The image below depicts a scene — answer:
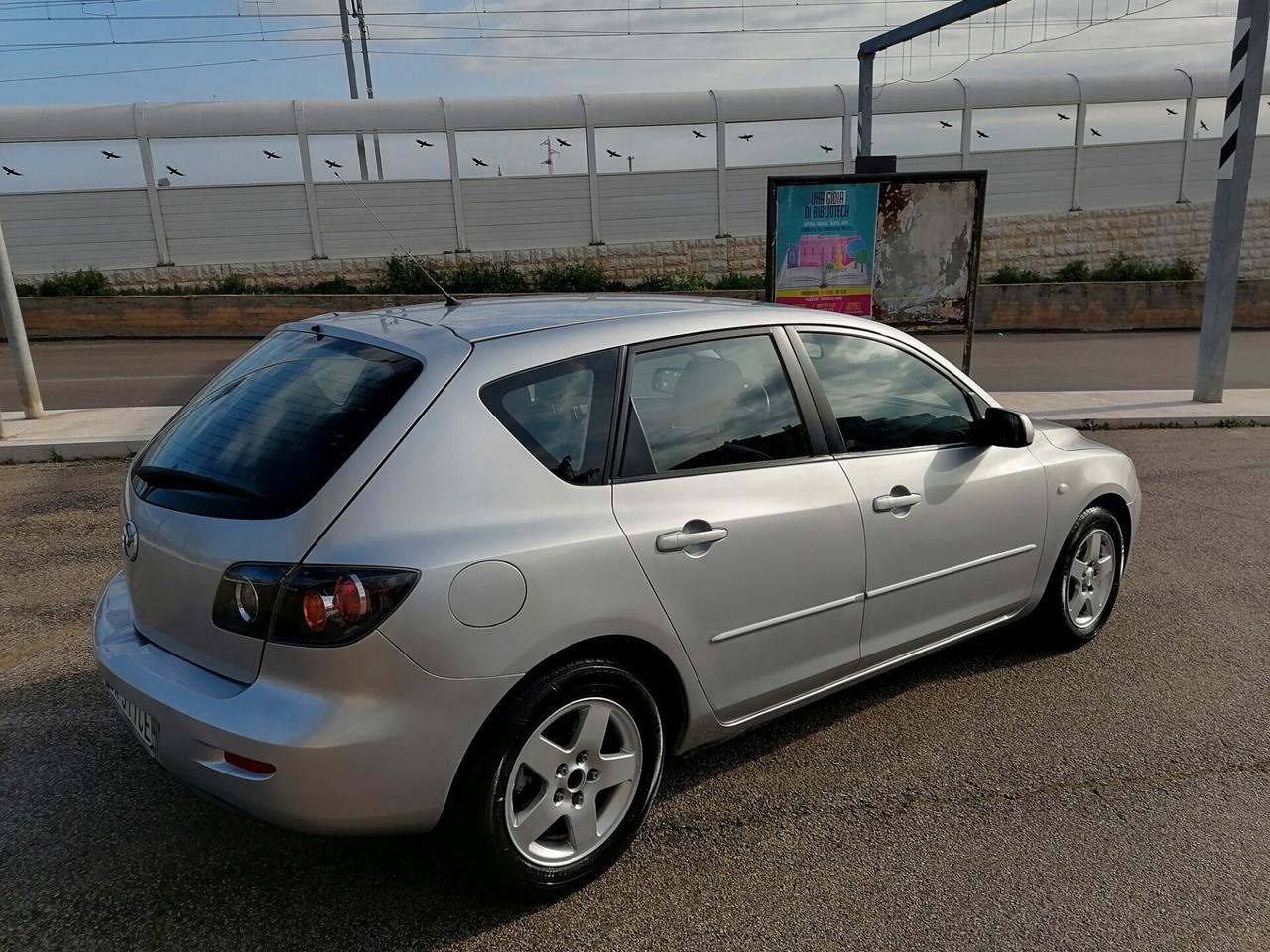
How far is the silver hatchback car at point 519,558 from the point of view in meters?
2.36

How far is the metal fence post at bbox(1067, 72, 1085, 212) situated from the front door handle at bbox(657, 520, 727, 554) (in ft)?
86.0

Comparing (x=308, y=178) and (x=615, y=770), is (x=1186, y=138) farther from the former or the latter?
(x=615, y=770)

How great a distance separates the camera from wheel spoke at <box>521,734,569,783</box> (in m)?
2.58

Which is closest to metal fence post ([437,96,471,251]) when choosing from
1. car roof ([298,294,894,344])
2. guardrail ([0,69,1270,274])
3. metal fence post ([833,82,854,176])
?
guardrail ([0,69,1270,274])

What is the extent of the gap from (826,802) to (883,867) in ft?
1.20

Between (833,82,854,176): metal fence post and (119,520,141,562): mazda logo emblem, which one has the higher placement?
(833,82,854,176): metal fence post

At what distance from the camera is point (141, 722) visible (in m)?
2.69

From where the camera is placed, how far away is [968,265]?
381 inches

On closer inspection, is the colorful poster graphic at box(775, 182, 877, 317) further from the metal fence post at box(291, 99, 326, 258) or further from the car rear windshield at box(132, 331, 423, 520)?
the metal fence post at box(291, 99, 326, 258)

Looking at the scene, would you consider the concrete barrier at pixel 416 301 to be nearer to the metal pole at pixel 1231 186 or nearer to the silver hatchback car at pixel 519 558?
the metal pole at pixel 1231 186

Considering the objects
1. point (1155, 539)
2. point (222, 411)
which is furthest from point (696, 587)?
point (1155, 539)

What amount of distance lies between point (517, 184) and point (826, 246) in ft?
52.4

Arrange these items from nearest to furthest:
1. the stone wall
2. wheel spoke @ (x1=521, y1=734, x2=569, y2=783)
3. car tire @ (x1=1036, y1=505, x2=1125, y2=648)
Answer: wheel spoke @ (x1=521, y1=734, x2=569, y2=783)
car tire @ (x1=1036, y1=505, x2=1125, y2=648)
the stone wall

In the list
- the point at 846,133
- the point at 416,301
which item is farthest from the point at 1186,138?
the point at 416,301
